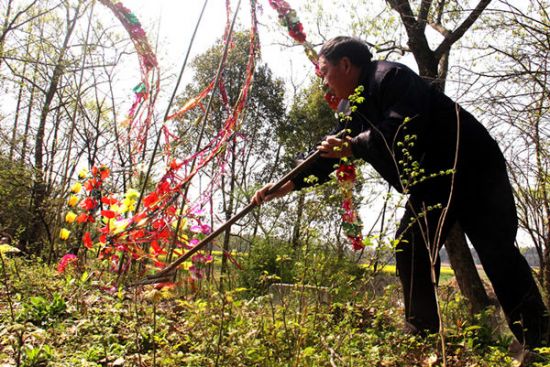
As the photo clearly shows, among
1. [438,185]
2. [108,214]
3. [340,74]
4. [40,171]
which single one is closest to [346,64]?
[340,74]

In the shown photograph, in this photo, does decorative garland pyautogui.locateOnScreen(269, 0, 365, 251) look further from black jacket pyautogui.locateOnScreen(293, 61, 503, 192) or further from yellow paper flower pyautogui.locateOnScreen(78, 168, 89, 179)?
yellow paper flower pyautogui.locateOnScreen(78, 168, 89, 179)

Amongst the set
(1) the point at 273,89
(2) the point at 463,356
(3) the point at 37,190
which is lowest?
(2) the point at 463,356

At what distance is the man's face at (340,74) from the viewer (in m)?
2.09

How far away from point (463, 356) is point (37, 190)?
565cm

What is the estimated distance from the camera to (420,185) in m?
1.86

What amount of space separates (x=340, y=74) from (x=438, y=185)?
2.41ft

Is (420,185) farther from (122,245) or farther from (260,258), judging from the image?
(260,258)

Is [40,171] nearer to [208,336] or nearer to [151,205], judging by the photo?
[151,205]

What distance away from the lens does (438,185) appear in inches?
72.8

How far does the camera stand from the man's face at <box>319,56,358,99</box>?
2.09 m

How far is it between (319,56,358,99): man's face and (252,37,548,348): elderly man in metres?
0.10

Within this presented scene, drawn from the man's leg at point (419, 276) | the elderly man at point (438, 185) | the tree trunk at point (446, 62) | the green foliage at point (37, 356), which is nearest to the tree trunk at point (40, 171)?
the tree trunk at point (446, 62)

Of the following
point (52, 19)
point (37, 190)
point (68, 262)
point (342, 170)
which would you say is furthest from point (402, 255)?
point (52, 19)

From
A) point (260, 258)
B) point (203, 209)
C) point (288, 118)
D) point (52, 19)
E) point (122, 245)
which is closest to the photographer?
point (122, 245)
